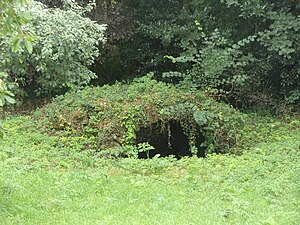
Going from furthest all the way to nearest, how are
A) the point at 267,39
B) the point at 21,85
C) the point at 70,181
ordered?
the point at 21,85
the point at 267,39
the point at 70,181

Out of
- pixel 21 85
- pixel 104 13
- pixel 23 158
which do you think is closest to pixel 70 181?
pixel 23 158

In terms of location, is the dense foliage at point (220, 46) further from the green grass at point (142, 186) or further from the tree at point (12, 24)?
the tree at point (12, 24)

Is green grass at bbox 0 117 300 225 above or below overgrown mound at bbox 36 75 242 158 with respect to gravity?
below

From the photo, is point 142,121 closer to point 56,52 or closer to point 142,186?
point 142,186

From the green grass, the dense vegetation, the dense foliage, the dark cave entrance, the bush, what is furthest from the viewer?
the dense foliage

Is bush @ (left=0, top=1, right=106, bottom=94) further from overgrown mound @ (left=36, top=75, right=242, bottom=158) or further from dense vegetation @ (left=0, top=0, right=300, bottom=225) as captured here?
overgrown mound @ (left=36, top=75, right=242, bottom=158)

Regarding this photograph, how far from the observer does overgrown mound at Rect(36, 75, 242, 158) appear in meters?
9.21

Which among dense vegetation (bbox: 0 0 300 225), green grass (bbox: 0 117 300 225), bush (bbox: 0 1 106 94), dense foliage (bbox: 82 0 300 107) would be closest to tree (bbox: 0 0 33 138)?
dense vegetation (bbox: 0 0 300 225)

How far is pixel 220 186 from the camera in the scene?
22.2 ft

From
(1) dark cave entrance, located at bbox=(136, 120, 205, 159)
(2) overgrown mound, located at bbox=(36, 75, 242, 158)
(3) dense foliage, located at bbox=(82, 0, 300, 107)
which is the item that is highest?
(3) dense foliage, located at bbox=(82, 0, 300, 107)

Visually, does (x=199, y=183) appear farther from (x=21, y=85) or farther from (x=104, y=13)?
(x=104, y=13)

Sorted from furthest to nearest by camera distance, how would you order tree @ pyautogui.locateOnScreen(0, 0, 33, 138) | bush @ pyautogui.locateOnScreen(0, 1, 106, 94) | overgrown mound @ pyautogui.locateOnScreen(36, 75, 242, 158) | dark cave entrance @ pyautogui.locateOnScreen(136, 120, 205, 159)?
bush @ pyautogui.locateOnScreen(0, 1, 106, 94), dark cave entrance @ pyautogui.locateOnScreen(136, 120, 205, 159), overgrown mound @ pyautogui.locateOnScreen(36, 75, 242, 158), tree @ pyautogui.locateOnScreen(0, 0, 33, 138)

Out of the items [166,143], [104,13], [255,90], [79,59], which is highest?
[104,13]

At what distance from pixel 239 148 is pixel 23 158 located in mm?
4216
